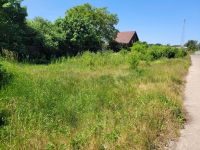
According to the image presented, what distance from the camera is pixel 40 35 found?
94.0 feet

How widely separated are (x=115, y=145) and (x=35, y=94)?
3929 mm

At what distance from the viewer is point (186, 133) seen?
8.15 m

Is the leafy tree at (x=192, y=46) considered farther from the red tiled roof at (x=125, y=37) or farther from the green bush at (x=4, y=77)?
the green bush at (x=4, y=77)

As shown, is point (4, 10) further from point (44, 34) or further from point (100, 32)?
point (100, 32)

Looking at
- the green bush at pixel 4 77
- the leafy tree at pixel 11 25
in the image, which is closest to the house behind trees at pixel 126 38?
the leafy tree at pixel 11 25

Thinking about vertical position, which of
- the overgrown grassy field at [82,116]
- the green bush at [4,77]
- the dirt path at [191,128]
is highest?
the green bush at [4,77]

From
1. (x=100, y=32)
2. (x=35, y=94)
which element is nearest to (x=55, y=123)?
(x=35, y=94)

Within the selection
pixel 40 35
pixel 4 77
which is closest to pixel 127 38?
pixel 40 35

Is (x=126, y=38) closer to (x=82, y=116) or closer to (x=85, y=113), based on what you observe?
(x=85, y=113)

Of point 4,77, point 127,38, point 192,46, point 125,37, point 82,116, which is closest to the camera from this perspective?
point 82,116

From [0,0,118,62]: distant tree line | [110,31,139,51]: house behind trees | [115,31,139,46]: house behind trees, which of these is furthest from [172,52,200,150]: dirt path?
[115,31,139,46]: house behind trees

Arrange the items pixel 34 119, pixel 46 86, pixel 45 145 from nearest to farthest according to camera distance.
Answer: pixel 45 145
pixel 34 119
pixel 46 86

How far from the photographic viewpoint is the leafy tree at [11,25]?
81.0 ft

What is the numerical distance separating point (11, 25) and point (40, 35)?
3.60 meters
